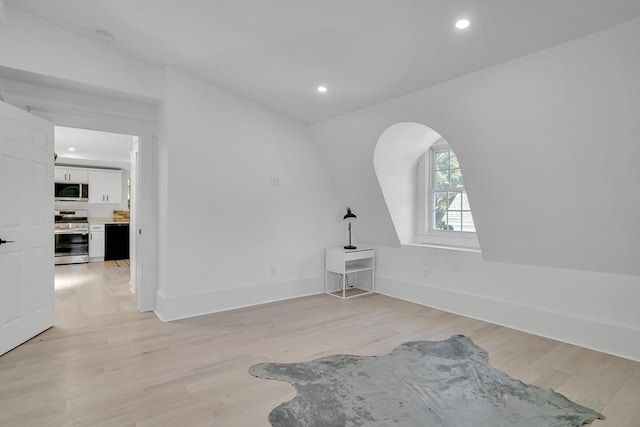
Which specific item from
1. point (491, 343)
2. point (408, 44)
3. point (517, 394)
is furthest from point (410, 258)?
point (408, 44)

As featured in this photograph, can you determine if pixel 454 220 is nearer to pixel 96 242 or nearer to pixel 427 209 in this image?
pixel 427 209

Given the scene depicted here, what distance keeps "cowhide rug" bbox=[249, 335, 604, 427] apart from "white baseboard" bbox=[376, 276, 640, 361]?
919mm

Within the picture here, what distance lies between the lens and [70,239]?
290 inches

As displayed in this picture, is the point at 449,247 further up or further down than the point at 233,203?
further down

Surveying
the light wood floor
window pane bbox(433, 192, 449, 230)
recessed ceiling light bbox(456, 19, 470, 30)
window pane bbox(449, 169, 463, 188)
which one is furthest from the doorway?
recessed ceiling light bbox(456, 19, 470, 30)

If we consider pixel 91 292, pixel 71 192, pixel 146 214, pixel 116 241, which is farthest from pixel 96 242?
pixel 146 214

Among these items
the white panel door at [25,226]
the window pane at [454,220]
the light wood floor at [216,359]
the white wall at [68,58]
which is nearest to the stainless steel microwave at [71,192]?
the light wood floor at [216,359]

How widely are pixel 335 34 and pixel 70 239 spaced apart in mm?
7426

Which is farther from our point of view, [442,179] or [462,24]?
[442,179]

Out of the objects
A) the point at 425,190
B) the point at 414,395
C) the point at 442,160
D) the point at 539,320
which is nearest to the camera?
the point at 414,395

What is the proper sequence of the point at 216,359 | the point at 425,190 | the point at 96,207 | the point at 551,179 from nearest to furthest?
1. the point at 216,359
2. the point at 551,179
3. the point at 425,190
4. the point at 96,207

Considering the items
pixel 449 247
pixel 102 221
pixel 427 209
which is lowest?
pixel 449 247

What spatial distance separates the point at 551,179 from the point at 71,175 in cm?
891

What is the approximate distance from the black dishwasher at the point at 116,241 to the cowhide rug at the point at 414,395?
6.62 metres
